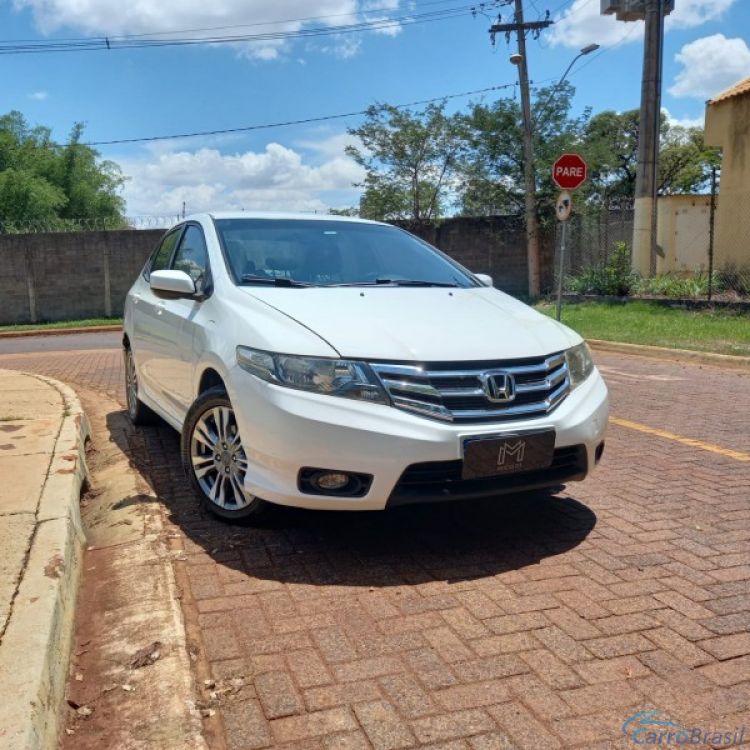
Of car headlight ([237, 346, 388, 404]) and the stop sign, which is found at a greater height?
the stop sign

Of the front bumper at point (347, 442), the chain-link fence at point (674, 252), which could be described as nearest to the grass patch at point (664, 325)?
the chain-link fence at point (674, 252)

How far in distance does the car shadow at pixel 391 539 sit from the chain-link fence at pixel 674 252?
38.3ft

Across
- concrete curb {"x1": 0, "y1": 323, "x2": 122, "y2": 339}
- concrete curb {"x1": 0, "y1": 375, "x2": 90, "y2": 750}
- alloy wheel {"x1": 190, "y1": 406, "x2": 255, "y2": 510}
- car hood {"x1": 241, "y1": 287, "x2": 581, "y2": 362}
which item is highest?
car hood {"x1": 241, "y1": 287, "x2": 581, "y2": 362}

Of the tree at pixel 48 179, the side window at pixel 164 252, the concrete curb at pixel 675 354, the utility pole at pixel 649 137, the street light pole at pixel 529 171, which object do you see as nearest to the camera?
the side window at pixel 164 252

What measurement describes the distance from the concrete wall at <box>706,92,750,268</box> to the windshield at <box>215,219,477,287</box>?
1442 centimetres

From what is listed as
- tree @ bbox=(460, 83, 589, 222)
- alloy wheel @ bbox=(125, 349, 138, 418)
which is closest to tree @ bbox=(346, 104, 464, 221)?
tree @ bbox=(460, 83, 589, 222)

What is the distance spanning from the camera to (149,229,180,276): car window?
569 centimetres

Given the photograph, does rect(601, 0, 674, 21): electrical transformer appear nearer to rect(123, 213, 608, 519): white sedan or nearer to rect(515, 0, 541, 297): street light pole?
rect(515, 0, 541, 297): street light pole

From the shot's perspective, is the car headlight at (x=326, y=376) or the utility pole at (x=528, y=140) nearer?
the car headlight at (x=326, y=376)

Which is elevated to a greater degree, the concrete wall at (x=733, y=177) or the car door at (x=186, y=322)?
the concrete wall at (x=733, y=177)

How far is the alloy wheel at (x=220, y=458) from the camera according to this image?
12.5 ft

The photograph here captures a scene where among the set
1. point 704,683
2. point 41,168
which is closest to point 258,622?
point 704,683

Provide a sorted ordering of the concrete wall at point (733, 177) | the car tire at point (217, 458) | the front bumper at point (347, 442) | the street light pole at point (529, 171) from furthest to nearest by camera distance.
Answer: the street light pole at point (529, 171) → the concrete wall at point (733, 177) → the car tire at point (217, 458) → the front bumper at point (347, 442)

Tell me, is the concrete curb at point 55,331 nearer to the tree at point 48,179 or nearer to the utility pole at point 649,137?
the utility pole at point 649,137
